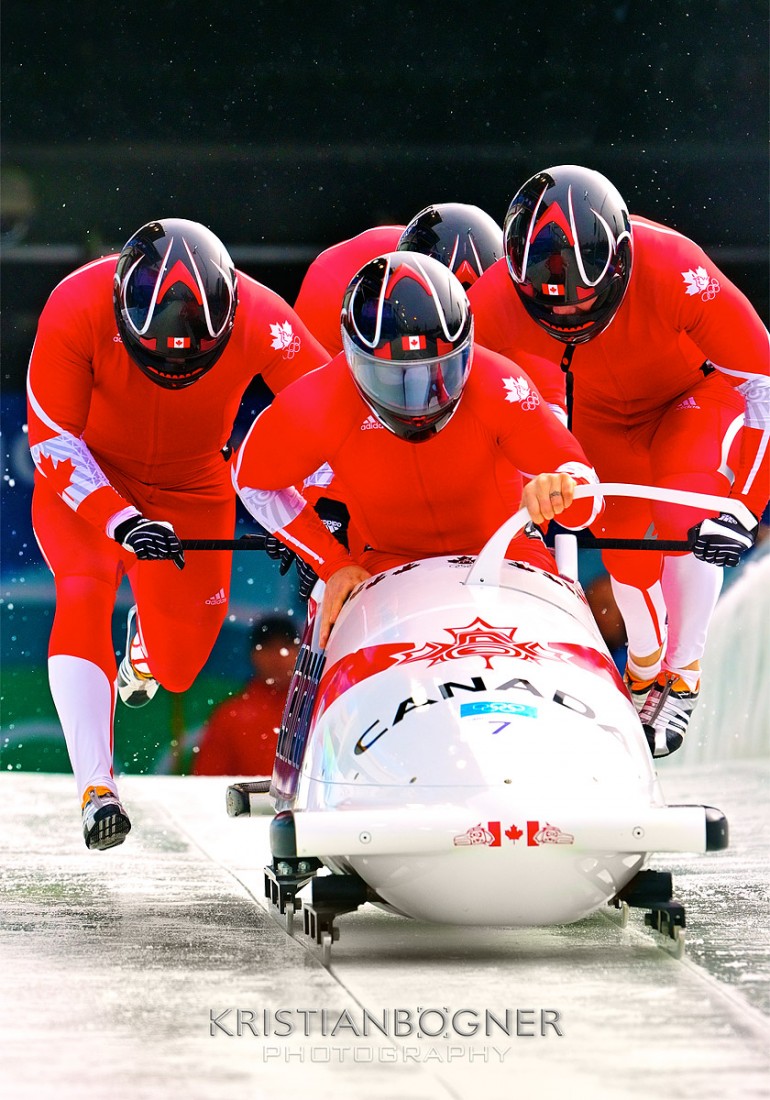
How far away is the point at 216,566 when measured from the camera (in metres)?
4.88

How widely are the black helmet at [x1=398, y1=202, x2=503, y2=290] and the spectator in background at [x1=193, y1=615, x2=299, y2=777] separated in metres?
2.88

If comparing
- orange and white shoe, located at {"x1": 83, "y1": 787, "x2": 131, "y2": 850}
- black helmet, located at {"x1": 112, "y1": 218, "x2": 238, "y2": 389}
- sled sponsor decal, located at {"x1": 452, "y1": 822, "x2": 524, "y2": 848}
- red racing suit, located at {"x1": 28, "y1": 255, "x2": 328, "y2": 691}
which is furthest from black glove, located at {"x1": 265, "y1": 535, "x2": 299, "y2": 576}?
sled sponsor decal, located at {"x1": 452, "y1": 822, "x2": 524, "y2": 848}

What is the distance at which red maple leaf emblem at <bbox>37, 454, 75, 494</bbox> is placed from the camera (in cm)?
420

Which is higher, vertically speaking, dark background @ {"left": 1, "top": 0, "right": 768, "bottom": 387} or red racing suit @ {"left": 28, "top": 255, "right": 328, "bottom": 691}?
dark background @ {"left": 1, "top": 0, "right": 768, "bottom": 387}

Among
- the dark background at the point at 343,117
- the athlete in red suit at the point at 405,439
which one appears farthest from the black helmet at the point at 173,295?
the dark background at the point at 343,117

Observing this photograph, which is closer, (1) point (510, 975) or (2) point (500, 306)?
(1) point (510, 975)


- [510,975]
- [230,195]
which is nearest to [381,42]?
[230,195]

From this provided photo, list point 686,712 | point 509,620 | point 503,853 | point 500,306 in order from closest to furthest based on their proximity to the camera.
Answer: point 503,853 → point 509,620 → point 500,306 → point 686,712

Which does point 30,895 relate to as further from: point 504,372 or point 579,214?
point 579,214

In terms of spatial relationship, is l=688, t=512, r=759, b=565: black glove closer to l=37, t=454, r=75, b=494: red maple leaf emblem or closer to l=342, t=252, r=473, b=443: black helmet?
l=342, t=252, r=473, b=443: black helmet

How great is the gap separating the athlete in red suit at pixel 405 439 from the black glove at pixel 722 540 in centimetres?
38

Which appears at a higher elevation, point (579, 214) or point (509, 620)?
point (579, 214)

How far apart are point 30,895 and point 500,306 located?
1.96m

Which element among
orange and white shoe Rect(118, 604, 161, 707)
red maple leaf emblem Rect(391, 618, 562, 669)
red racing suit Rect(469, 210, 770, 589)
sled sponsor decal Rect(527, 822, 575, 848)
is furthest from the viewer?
orange and white shoe Rect(118, 604, 161, 707)
